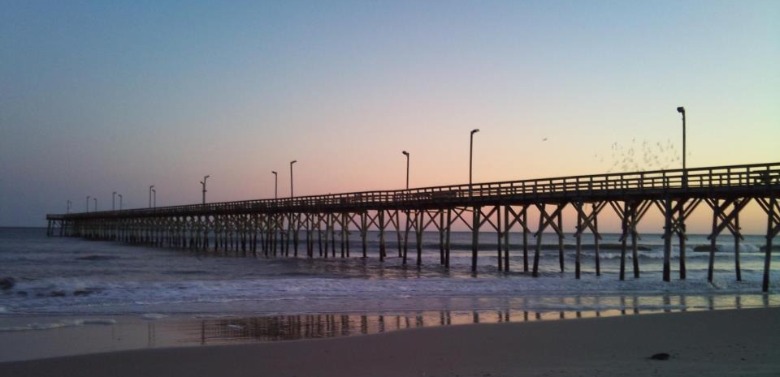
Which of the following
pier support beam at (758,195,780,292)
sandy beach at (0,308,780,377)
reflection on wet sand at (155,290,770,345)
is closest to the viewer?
sandy beach at (0,308,780,377)

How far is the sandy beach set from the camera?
789 centimetres

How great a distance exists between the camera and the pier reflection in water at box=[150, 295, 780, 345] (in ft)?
36.4

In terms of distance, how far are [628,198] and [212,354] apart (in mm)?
17172

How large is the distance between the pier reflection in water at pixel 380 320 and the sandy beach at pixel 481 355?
2.81 feet

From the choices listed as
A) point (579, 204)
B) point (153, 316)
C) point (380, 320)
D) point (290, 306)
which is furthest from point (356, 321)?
point (579, 204)

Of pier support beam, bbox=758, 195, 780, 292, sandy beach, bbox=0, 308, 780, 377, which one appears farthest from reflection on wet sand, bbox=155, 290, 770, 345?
pier support beam, bbox=758, 195, 780, 292

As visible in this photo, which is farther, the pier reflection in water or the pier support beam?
the pier support beam

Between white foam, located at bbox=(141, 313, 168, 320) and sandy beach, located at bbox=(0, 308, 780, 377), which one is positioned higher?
sandy beach, located at bbox=(0, 308, 780, 377)

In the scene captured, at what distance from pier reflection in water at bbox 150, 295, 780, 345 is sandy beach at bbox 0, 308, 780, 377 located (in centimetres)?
86

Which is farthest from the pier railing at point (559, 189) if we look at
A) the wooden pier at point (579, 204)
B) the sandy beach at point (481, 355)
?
the sandy beach at point (481, 355)

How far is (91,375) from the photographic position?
7973 mm

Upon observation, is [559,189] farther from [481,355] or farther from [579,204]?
[481,355]

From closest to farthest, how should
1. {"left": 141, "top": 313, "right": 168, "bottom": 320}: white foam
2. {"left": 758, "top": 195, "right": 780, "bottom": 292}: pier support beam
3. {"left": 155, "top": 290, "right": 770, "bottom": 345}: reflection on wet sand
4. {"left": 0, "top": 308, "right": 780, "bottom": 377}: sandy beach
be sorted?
1. {"left": 0, "top": 308, "right": 780, "bottom": 377}: sandy beach
2. {"left": 155, "top": 290, "right": 770, "bottom": 345}: reflection on wet sand
3. {"left": 141, "top": 313, "right": 168, "bottom": 320}: white foam
4. {"left": 758, "top": 195, "right": 780, "bottom": 292}: pier support beam

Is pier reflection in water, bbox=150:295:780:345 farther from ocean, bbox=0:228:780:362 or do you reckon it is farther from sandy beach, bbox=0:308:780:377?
sandy beach, bbox=0:308:780:377
